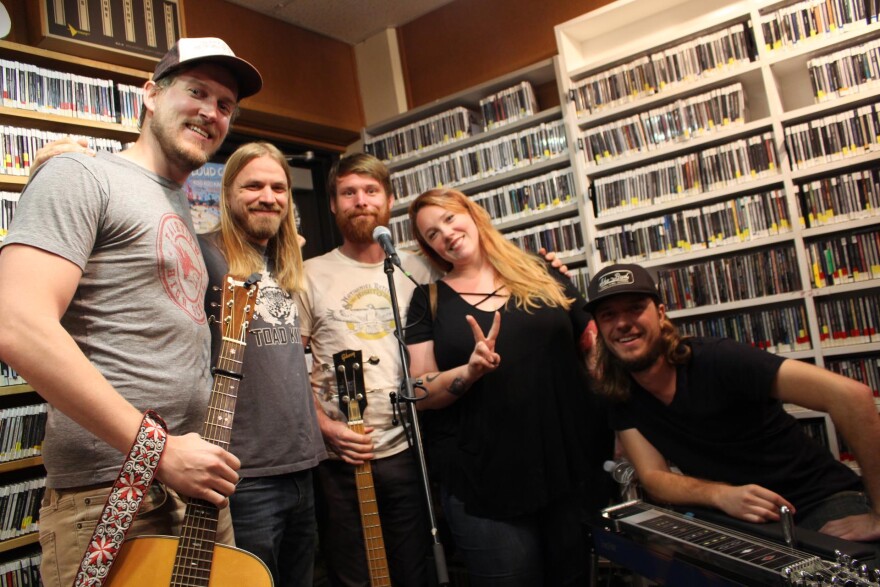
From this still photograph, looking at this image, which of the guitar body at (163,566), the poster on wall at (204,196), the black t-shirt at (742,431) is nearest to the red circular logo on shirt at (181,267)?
the guitar body at (163,566)

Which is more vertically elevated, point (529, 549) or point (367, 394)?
point (367, 394)

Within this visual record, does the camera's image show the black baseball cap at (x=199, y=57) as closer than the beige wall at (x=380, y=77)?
Yes

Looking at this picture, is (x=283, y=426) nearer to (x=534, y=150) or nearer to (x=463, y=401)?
(x=463, y=401)

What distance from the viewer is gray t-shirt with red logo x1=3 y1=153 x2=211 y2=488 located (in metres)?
1.18

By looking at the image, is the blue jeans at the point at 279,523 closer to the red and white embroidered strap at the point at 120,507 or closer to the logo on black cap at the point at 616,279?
the red and white embroidered strap at the point at 120,507

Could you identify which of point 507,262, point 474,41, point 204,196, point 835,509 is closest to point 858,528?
point 835,509

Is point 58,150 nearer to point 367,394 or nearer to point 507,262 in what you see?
point 367,394

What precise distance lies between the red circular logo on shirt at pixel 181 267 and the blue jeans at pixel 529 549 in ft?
3.37

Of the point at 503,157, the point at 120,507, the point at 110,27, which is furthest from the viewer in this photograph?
the point at 503,157

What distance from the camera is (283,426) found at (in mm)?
1762

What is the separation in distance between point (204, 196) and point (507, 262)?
2.40 m

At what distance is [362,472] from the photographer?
2.02m

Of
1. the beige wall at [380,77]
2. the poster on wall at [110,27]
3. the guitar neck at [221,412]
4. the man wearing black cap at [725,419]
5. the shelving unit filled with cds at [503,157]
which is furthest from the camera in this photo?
the beige wall at [380,77]

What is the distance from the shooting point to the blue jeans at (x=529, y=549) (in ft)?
5.88
